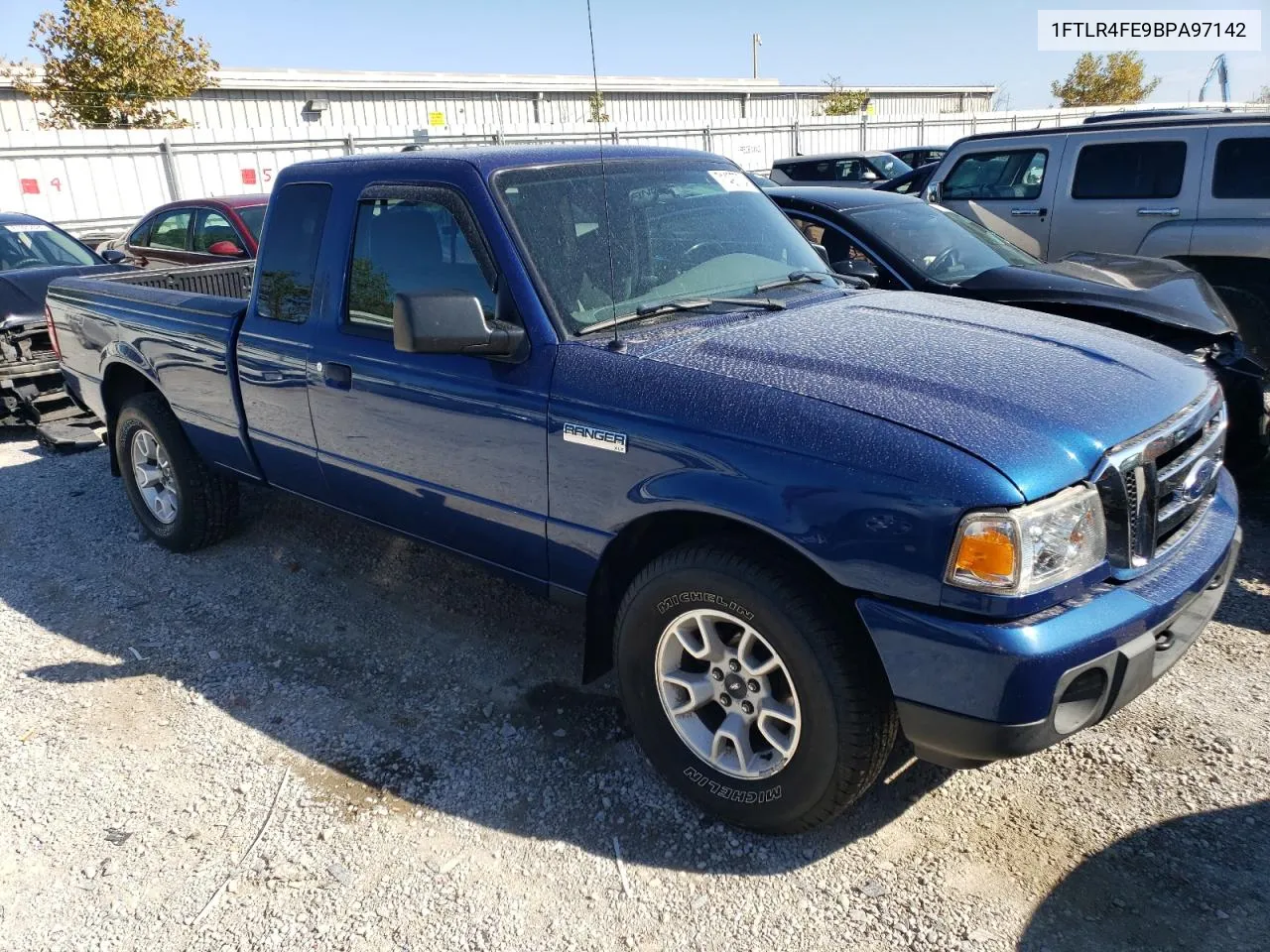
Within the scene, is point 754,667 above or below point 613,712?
above

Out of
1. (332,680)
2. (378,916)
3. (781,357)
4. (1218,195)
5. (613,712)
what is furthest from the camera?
(1218,195)

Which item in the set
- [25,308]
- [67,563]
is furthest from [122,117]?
[67,563]

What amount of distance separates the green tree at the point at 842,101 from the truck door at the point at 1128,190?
107ft

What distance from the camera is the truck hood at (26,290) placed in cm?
713

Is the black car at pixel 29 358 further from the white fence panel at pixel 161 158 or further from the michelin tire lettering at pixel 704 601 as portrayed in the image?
the white fence panel at pixel 161 158

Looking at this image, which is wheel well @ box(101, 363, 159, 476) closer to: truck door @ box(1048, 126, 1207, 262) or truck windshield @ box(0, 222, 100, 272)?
truck windshield @ box(0, 222, 100, 272)

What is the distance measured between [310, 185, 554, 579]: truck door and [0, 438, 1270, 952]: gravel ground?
0.70 metres

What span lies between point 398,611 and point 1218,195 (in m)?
6.59

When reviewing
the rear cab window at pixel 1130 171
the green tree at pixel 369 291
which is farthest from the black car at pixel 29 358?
the rear cab window at pixel 1130 171

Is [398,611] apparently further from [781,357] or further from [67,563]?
[781,357]

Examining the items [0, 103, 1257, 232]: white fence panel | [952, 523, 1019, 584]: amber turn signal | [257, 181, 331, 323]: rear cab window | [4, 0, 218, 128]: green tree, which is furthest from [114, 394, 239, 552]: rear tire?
[4, 0, 218, 128]: green tree

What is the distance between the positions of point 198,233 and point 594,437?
807 cm

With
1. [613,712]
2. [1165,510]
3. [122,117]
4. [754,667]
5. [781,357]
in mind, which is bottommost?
[613,712]

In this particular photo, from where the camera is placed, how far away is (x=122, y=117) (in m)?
22.8
